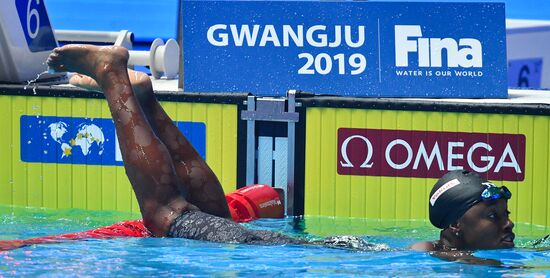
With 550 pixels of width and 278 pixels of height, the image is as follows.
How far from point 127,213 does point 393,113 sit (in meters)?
1.76

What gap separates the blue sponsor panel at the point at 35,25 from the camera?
7426 mm

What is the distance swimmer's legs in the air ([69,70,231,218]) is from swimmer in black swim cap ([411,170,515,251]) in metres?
1.21

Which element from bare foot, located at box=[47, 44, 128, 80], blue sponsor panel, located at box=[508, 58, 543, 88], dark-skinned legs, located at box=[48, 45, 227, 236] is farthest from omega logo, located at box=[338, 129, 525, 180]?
blue sponsor panel, located at box=[508, 58, 543, 88]

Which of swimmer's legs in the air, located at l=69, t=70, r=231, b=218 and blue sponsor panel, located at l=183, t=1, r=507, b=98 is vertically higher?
blue sponsor panel, located at l=183, t=1, r=507, b=98

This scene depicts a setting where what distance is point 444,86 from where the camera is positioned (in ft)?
22.3

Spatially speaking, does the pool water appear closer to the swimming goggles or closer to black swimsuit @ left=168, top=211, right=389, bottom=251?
black swimsuit @ left=168, top=211, right=389, bottom=251

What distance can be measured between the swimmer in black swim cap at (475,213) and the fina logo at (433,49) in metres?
1.81

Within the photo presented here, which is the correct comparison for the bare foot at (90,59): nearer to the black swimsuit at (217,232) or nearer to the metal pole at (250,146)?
the black swimsuit at (217,232)

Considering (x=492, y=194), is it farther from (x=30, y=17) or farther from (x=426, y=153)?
(x=30, y=17)

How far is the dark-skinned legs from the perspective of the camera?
17.7ft

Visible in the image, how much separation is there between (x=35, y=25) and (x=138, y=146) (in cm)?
254

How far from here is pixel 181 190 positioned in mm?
5613

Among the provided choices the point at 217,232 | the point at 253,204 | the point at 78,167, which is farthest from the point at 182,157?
the point at 78,167

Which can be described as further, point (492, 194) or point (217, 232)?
point (217, 232)
